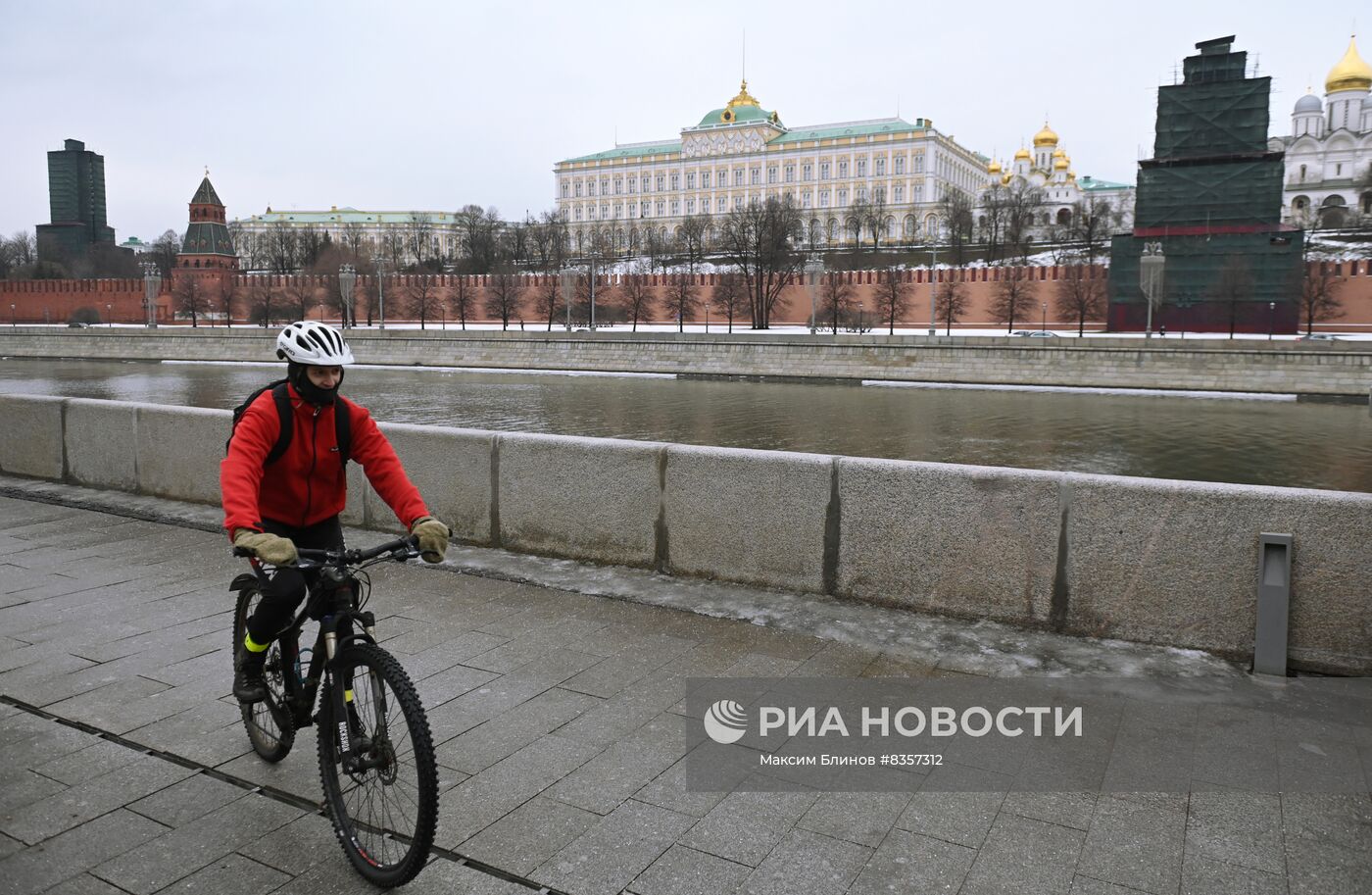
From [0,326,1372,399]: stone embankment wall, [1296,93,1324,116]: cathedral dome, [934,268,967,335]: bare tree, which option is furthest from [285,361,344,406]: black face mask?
[1296,93,1324,116]: cathedral dome

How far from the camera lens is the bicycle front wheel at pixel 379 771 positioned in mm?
2615

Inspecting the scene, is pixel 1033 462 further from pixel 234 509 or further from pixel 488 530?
pixel 234 509

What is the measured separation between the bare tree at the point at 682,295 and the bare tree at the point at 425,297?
15846 millimetres

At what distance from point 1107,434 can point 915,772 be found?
22145 millimetres

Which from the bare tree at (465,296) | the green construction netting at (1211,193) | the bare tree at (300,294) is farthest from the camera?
the bare tree at (300,294)

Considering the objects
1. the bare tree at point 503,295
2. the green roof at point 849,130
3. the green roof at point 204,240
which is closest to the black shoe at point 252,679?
the bare tree at point 503,295

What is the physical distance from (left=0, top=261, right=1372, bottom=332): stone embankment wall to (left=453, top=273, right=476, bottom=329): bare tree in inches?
3.6

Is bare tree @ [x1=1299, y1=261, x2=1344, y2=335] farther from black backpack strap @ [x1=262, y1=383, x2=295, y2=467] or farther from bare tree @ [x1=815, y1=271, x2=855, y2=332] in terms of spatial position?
black backpack strap @ [x1=262, y1=383, x2=295, y2=467]

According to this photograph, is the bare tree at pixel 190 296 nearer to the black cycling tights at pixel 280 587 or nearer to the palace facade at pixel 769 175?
the palace facade at pixel 769 175

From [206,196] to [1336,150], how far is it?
9760 cm

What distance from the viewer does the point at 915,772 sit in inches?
131

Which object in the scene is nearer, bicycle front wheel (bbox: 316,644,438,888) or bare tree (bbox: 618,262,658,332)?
bicycle front wheel (bbox: 316,644,438,888)

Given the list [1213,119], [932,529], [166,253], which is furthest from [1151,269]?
[166,253]

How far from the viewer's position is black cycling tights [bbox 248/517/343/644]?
121 inches
